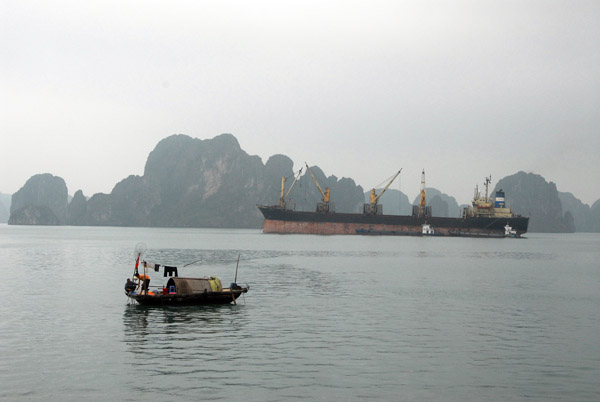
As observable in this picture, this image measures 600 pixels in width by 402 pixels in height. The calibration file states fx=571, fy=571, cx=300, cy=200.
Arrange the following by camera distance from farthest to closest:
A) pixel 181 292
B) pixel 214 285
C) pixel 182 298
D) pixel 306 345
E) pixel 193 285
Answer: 1. pixel 214 285
2. pixel 193 285
3. pixel 181 292
4. pixel 182 298
5. pixel 306 345

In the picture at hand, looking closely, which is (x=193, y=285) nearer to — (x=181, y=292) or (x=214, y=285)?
(x=181, y=292)

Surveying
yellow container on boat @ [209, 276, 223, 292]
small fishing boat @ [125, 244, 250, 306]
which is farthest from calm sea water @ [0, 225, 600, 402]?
yellow container on boat @ [209, 276, 223, 292]

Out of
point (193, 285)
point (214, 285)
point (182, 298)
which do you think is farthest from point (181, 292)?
point (214, 285)

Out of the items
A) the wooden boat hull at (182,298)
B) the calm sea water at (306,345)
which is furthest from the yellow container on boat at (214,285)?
the calm sea water at (306,345)

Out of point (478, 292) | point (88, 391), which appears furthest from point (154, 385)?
point (478, 292)

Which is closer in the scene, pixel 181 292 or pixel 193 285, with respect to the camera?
pixel 181 292

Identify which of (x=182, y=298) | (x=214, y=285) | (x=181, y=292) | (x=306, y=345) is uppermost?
(x=214, y=285)

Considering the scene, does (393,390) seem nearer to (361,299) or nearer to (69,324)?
(69,324)

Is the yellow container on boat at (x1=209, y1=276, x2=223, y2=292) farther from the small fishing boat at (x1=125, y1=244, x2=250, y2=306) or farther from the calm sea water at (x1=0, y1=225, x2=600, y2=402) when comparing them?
the calm sea water at (x1=0, y1=225, x2=600, y2=402)

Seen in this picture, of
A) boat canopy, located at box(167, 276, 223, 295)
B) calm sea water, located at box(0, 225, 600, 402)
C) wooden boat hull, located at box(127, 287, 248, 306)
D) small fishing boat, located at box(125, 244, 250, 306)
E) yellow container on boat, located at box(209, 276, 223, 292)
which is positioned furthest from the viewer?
yellow container on boat, located at box(209, 276, 223, 292)

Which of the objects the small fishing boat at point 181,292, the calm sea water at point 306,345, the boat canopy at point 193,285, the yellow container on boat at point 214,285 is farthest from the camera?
the yellow container on boat at point 214,285

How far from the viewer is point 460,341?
30.6 m

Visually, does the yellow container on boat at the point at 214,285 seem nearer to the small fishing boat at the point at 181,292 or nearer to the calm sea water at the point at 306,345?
the small fishing boat at the point at 181,292

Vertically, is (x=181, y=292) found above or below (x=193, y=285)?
below
